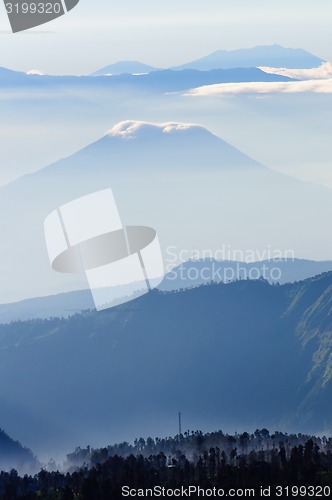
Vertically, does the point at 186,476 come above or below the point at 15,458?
above

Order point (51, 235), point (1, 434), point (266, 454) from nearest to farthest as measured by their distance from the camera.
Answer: point (51, 235), point (266, 454), point (1, 434)

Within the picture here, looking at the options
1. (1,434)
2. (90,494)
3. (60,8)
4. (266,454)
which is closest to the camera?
(60,8)

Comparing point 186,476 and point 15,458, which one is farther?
point 15,458

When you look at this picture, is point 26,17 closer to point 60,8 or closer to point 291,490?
point 60,8

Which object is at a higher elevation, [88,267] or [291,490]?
[88,267]

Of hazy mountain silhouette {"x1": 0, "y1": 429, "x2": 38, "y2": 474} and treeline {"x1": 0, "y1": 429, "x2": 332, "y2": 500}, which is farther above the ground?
treeline {"x1": 0, "y1": 429, "x2": 332, "y2": 500}

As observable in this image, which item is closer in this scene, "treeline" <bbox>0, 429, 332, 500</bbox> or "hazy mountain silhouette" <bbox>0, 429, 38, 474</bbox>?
"treeline" <bbox>0, 429, 332, 500</bbox>

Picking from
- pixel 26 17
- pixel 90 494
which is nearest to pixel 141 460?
pixel 90 494

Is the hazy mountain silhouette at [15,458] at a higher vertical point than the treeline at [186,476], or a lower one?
lower

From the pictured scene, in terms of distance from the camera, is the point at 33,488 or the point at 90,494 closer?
the point at 90,494

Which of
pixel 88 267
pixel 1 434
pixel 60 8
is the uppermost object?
pixel 60 8

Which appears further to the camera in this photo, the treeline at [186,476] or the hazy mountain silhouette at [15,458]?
the hazy mountain silhouette at [15,458]
